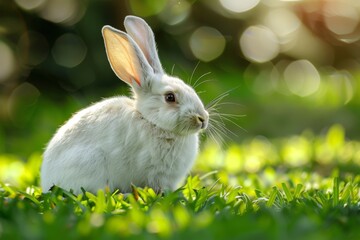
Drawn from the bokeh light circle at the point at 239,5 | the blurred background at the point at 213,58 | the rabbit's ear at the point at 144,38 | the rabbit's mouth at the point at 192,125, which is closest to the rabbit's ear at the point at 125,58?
the rabbit's ear at the point at 144,38

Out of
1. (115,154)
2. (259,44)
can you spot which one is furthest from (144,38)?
(259,44)

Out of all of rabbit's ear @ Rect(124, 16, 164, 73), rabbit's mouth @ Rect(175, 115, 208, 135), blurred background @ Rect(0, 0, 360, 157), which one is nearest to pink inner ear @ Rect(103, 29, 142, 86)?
rabbit's ear @ Rect(124, 16, 164, 73)

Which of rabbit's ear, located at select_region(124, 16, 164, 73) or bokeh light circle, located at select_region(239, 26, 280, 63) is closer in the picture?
rabbit's ear, located at select_region(124, 16, 164, 73)

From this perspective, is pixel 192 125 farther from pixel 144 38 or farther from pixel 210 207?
pixel 210 207

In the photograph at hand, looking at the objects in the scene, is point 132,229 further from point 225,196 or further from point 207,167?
point 207,167

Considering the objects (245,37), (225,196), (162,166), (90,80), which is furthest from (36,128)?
(225,196)

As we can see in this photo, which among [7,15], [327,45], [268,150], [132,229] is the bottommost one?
Answer: [327,45]

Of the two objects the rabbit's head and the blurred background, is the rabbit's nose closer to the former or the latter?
the rabbit's head
